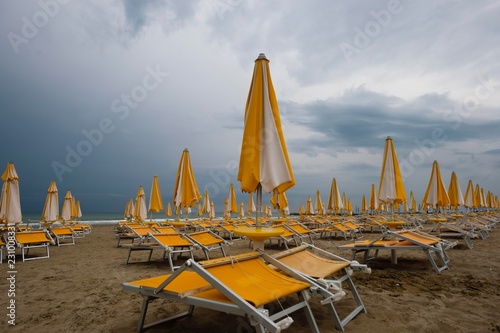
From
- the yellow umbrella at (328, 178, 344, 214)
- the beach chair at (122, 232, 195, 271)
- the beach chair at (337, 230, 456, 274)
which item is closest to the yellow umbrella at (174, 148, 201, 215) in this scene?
the beach chair at (122, 232, 195, 271)

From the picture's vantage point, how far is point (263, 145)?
3502 millimetres

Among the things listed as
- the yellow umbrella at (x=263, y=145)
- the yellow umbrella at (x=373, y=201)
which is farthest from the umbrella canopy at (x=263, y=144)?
the yellow umbrella at (x=373, y=201)

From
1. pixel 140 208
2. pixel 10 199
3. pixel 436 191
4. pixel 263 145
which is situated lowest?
pixel 140 208

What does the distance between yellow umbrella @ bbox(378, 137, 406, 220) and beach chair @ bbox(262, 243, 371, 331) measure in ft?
13.3

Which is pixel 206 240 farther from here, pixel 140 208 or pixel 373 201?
pixel 373 201

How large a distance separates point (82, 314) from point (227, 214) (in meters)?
16.0

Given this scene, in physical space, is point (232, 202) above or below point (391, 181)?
below

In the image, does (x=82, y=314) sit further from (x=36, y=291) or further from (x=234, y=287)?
(x=234, y=287)

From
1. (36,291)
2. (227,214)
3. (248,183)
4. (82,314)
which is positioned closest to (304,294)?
(248,183)

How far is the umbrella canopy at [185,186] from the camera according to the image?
8.72m

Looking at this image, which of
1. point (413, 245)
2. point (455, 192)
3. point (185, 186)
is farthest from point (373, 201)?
point (413, 245)

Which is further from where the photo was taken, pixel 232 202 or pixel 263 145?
pixel 232 202

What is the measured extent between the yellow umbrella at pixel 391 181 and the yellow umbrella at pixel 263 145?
4696mm

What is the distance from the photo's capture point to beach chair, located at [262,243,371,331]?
8.91 feet
